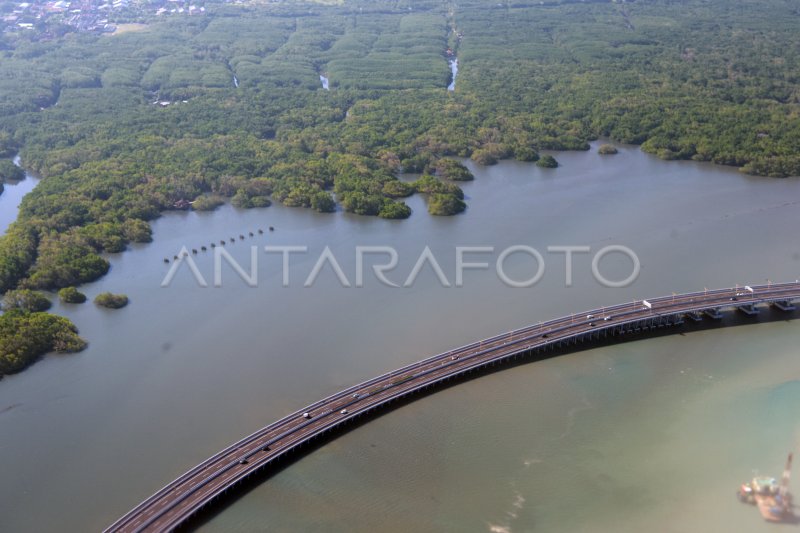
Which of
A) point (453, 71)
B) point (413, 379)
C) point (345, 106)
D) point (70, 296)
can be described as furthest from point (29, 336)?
point (453, 71)

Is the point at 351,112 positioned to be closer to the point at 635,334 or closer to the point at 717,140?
the point at 717,140

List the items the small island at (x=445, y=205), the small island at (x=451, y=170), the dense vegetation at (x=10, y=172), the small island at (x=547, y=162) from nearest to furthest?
the small island at (x=445, y=205) → the small island at (x=451, y=170) → the dense vegetation at (x=10, y=172) → the small island at (x=547, y=162)

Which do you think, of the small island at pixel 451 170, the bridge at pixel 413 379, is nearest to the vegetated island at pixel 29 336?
the bridge at pixel 413 379

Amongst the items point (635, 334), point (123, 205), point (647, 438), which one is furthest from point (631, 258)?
point (123, 205)

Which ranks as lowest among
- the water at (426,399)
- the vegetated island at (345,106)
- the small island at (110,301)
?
the water at (426,399)

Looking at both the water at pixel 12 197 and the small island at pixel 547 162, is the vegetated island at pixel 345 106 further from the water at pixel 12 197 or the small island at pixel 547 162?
the water at pixel 12 197

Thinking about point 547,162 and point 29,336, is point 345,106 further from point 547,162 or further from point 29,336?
point 29,336

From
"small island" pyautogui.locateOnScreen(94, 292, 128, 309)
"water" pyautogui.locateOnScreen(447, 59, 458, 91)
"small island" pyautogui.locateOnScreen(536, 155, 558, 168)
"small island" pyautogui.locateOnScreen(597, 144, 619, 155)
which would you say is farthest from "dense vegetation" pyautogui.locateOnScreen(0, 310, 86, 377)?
"water" pyautogui.locateOnScreen(447, 59, 458, 91)
